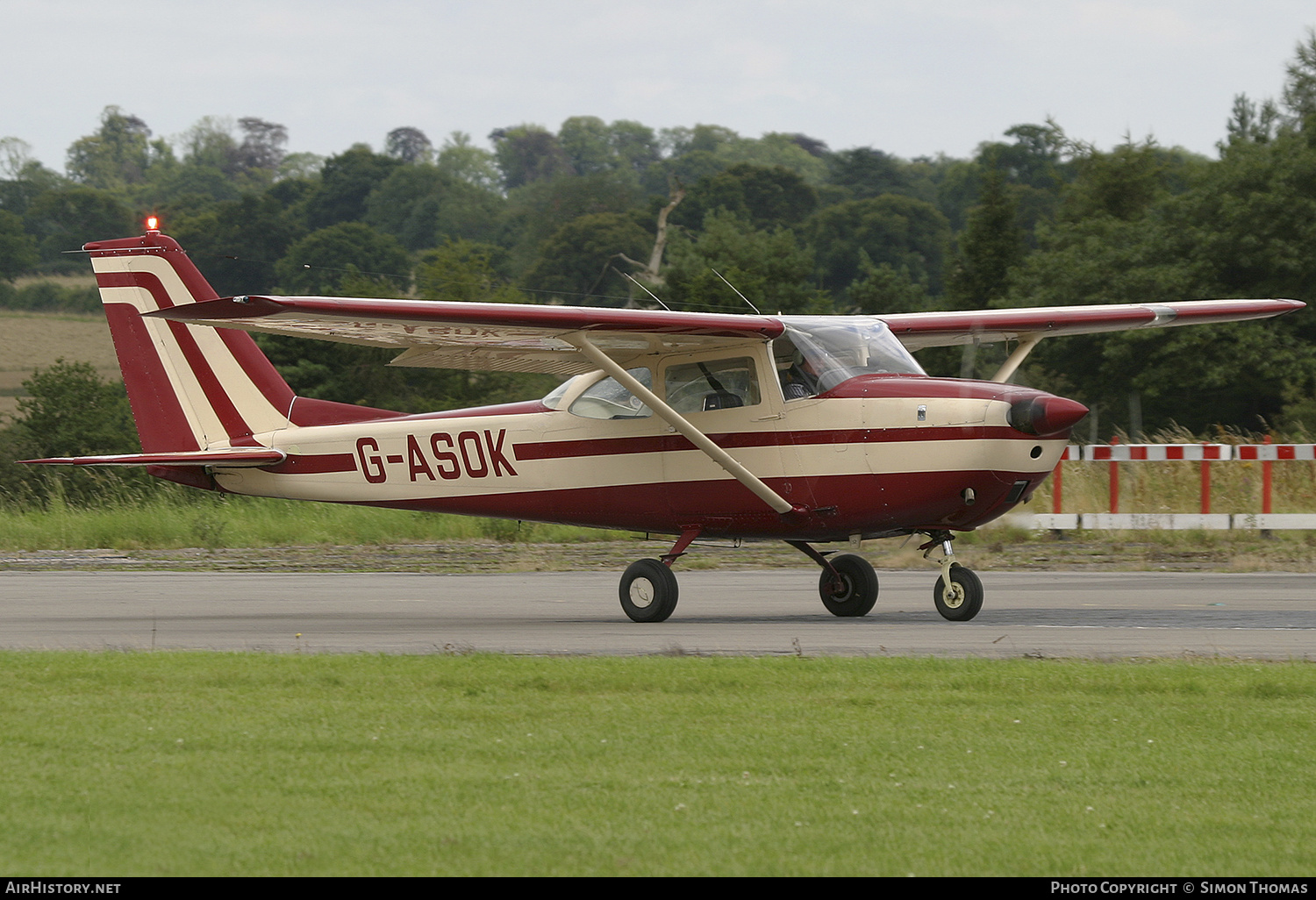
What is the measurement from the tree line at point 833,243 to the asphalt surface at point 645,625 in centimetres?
308

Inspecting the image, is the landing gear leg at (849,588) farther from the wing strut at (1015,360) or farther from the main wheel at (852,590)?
the wing strut at (1015,360)

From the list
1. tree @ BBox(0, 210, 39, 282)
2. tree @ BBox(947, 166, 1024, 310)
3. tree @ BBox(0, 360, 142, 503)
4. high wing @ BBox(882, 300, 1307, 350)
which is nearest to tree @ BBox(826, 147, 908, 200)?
tree @ BBox(0, 210, 39, 282)

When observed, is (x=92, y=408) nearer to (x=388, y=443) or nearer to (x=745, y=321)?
(x=388, y=443)

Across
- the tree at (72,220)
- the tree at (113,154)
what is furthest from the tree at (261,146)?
the tree at (72,220)

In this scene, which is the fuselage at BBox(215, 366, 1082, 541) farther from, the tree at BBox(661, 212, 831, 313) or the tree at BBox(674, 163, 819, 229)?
the tree at BBox(674, 163, 819, 229)

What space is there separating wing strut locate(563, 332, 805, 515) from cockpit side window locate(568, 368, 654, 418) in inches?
27.0

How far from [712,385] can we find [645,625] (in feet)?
6.83

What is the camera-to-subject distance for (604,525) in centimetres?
1259

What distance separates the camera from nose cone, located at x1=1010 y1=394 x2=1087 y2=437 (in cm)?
1031

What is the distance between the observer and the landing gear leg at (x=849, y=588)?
38.6 feet

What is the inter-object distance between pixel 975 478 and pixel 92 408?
27.1 meters

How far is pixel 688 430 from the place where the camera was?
11.4 metres

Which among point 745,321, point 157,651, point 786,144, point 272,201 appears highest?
point 786,144
